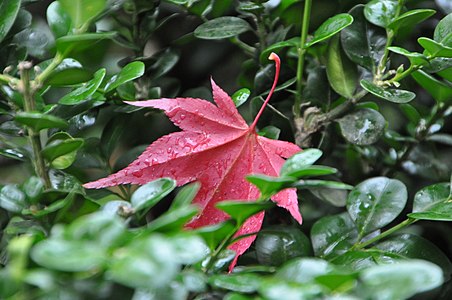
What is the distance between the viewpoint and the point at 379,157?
839 mm

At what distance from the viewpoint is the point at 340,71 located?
27.5 inches

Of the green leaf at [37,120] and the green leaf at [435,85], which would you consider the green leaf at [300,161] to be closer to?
the green leaf at [37,120]

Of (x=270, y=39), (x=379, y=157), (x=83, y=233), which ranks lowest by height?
(x=379, y=157)

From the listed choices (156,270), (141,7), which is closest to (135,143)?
(141,7)

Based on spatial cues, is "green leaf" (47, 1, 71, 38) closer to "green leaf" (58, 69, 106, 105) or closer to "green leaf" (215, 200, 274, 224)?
"green leaf" (58, 69, 106, 105)

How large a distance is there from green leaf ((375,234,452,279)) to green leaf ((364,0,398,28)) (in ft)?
0.73

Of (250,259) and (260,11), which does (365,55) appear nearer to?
(260,11)

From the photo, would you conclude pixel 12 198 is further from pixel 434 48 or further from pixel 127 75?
pixel 434 48

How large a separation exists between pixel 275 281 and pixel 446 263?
33cm

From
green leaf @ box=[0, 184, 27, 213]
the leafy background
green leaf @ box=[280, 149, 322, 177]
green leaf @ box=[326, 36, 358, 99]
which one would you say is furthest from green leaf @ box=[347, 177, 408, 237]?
green leaf @ box=[0, 184, 27, 213]

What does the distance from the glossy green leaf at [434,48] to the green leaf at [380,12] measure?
74 mm

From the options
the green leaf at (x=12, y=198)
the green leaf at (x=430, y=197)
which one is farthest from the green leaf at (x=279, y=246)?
the green leaf at (x=12, y=198)

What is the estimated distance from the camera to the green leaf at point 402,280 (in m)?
0.33

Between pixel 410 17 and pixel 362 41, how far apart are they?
7cm
